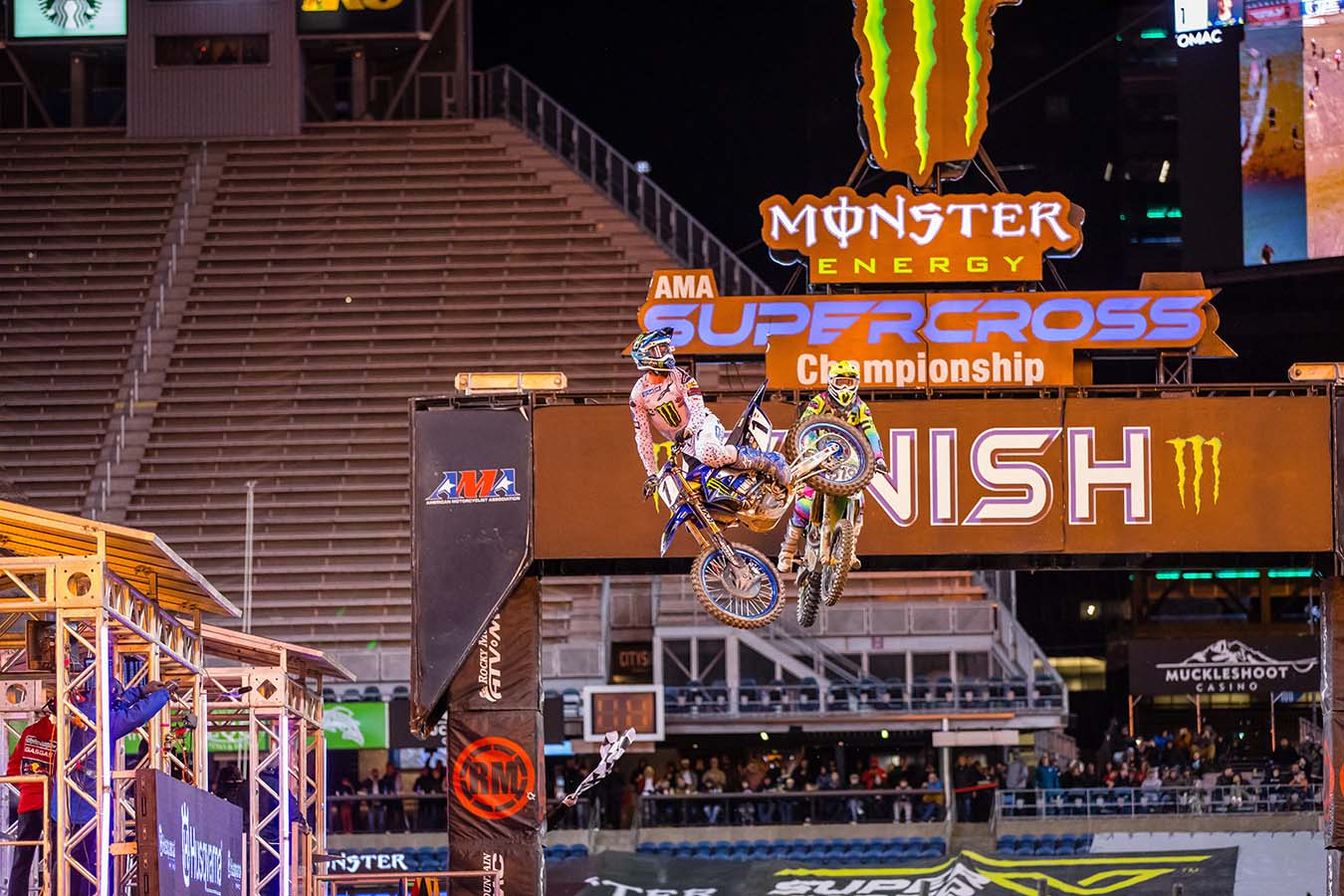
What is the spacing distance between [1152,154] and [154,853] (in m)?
39.3

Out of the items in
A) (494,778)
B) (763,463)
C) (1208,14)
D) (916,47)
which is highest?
(1208,14)

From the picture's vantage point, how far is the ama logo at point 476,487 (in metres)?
17.8

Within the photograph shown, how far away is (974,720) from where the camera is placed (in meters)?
29.1

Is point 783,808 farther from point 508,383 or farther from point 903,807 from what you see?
point 508,383

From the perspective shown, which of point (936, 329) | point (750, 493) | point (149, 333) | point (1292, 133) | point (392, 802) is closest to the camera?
point (750, 493)

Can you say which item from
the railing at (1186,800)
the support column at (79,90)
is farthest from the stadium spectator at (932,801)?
the support column at (79,90)

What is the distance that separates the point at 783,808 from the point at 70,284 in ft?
48.0

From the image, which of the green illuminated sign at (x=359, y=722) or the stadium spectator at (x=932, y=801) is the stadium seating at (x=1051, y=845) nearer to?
the stadium spectator at (x=932, y=801)

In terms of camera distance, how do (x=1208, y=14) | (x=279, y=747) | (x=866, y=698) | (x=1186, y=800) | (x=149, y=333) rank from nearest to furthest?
1. (x=279, y=747)
2. (x=1186, y=800)
3. (x=866, y=698)
4. (x=149, y=333)
5. (x=1208, y=14)

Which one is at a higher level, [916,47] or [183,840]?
[916,47]

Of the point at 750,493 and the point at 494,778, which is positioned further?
the point at 494,778

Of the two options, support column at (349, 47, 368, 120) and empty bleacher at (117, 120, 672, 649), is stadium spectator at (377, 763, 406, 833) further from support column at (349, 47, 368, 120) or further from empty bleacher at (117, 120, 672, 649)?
support column at (349, 47, 368, 120)

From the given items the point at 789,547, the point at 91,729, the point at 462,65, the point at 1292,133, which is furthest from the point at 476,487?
the point at 462,65

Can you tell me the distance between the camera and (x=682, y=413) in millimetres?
14789
